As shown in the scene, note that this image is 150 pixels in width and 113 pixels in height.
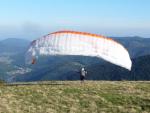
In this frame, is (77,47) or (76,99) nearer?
(76,99)

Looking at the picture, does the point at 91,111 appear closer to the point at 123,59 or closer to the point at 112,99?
the point at 112,99

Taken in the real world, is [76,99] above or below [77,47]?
below

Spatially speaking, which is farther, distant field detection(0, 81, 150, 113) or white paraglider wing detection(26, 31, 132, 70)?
white paraglider wing detection(26, 31, 132, 70)

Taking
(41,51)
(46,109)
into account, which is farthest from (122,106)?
(41,51)

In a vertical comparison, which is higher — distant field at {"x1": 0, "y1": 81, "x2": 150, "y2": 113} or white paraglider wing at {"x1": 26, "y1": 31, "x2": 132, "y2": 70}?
white paraglider wing at {"x1": 26, "y1": 31, "x2": 132, "y2": 70}
